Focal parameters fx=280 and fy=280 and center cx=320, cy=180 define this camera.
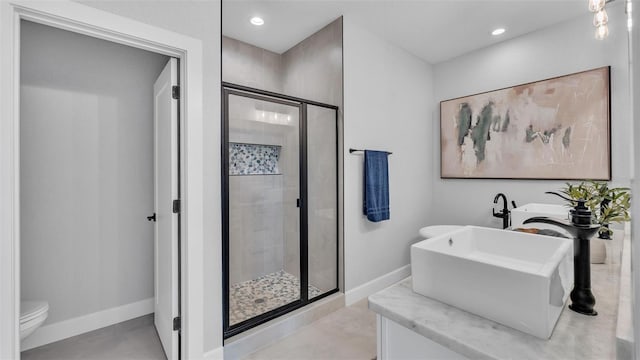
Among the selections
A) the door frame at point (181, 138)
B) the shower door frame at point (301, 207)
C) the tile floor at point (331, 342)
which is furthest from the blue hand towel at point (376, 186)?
the door frame at point (181, 138)

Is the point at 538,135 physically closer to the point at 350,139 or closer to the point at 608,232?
the point at 608,232

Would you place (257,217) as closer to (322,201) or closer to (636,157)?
(322,201)

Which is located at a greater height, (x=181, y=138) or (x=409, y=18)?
(x=409, y=18)

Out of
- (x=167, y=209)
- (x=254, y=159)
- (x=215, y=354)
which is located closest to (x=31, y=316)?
(x=167, y=209)

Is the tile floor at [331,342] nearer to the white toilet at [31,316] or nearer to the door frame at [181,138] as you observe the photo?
the door frame at [181,138]

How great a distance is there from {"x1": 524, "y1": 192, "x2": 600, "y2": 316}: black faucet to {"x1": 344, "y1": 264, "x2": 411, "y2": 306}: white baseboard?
1926 millimetres

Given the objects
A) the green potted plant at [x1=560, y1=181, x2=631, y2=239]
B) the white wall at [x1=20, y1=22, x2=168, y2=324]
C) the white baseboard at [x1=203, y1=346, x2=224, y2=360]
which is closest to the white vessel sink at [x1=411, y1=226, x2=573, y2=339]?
the green potted plant at [x1=560, y1=181, x2=631, y2=239]

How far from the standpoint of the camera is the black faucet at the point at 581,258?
2.39 ft

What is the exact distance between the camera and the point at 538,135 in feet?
8.42

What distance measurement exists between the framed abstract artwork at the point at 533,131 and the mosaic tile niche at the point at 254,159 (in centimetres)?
210

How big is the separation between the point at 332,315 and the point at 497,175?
84.2 inches

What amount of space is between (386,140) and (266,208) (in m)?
1.43

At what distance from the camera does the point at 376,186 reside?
2.69m
